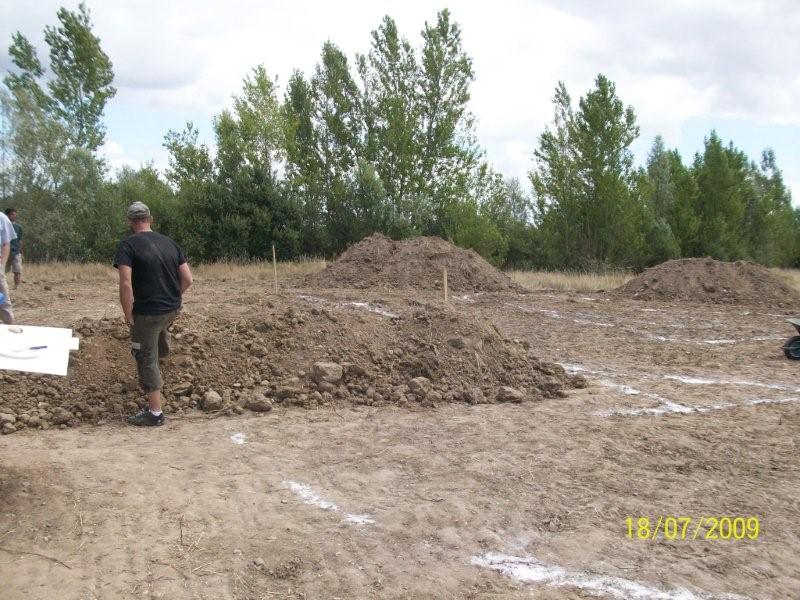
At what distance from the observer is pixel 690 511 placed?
15.1ft

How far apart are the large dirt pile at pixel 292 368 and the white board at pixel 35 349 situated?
2.40 m

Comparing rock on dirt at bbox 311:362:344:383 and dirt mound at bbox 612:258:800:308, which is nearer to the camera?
rock on dirt at bbox 311:362:344:383

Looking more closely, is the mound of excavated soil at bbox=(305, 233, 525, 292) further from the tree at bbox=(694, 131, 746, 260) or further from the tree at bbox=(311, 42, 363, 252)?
the tree at bbox=(694, 131, 746, 260)

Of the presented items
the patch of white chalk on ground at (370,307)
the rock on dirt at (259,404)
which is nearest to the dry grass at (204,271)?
the patch of white chalk on ground at (370,307)

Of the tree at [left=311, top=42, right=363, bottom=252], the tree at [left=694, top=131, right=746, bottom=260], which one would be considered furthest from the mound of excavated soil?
the tree at [left=694, top=131, right=746, bottom=260]

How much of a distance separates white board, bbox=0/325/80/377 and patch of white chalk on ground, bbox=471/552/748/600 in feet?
8.54

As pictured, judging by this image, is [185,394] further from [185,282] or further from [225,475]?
[225,475]

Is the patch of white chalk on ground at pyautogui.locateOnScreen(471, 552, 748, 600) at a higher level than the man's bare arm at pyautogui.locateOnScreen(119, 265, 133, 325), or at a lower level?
lower

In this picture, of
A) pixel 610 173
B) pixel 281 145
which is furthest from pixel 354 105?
pixel 610 173

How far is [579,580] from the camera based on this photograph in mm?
3705

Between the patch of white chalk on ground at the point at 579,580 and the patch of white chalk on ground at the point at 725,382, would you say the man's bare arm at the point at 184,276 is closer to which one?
the patch of white chalk on ground at the point at 579,580

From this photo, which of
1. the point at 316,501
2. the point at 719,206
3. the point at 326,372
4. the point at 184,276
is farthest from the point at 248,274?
the point at 719,206

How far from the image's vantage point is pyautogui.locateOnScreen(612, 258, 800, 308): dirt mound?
20016 millimetres

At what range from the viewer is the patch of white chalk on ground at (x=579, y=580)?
3.56 meters
